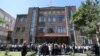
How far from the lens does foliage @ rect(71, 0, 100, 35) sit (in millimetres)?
25062

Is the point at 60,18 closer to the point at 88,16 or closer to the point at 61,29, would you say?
the point at 61,29

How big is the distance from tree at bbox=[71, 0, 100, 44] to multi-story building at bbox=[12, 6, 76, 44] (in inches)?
392

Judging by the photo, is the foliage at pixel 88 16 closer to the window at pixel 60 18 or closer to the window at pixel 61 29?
the window at pixel 61 29

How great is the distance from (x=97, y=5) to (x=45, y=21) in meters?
20.1

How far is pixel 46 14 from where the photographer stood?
150 ft

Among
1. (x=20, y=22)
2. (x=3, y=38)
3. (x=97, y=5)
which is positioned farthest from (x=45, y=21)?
(x=97, y=5)

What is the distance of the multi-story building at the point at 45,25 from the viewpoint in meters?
42.6

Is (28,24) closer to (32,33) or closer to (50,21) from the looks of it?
(32,33)

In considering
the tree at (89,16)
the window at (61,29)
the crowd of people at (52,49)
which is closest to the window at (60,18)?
the window at (61,29)

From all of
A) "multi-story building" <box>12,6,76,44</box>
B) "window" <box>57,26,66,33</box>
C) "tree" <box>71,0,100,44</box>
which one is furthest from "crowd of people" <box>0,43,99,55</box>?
"window" <box>57,26,66,33</box>

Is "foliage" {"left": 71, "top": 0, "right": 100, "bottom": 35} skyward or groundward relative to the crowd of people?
skyward

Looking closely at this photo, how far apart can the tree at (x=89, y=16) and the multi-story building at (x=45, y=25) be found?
9.97 meters

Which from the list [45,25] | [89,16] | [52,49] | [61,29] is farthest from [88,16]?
[45,25]

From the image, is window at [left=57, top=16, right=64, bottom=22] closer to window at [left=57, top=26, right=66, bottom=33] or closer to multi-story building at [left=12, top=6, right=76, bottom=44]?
multi-story building at [left=12, top=6, right=76, bottom=44]
